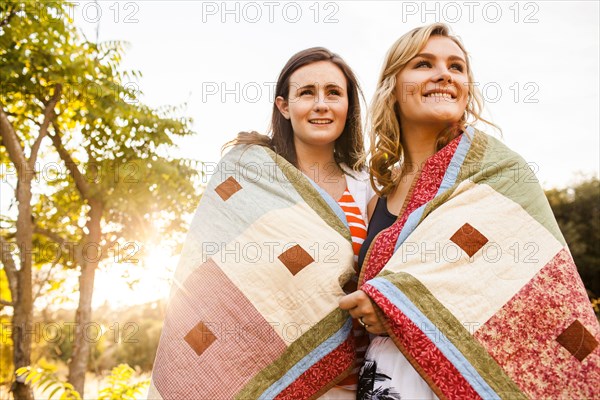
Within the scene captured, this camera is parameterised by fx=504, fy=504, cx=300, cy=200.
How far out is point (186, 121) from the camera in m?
5.45

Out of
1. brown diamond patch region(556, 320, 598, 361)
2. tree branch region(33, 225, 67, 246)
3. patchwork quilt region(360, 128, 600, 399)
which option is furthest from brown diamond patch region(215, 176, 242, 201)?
tree branch region(33, 225, 67, 246)

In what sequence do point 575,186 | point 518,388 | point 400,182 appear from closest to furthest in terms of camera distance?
1. point 518,388
2. point 400,182
3. point 575,186

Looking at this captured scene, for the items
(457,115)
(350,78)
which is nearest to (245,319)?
(457,115)

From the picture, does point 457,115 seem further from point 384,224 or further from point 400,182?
point 384,224

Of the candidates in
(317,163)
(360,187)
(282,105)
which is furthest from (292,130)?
(360,187)

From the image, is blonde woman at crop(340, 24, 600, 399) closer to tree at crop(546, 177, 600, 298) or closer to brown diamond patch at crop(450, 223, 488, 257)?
brown diamond patch at crop(450, 223, 488, 257)

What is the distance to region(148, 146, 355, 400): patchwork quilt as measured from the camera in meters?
1.87

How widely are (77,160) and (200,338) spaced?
413cm

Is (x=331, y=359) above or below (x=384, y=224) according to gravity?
below

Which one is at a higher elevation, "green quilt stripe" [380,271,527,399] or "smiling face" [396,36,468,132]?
"smiling face" [396,36,468,132]

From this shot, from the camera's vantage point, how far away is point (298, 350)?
188 cm

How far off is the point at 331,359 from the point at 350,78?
1.40 m

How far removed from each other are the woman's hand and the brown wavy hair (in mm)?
888

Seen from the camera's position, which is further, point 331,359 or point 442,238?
point 331,359
